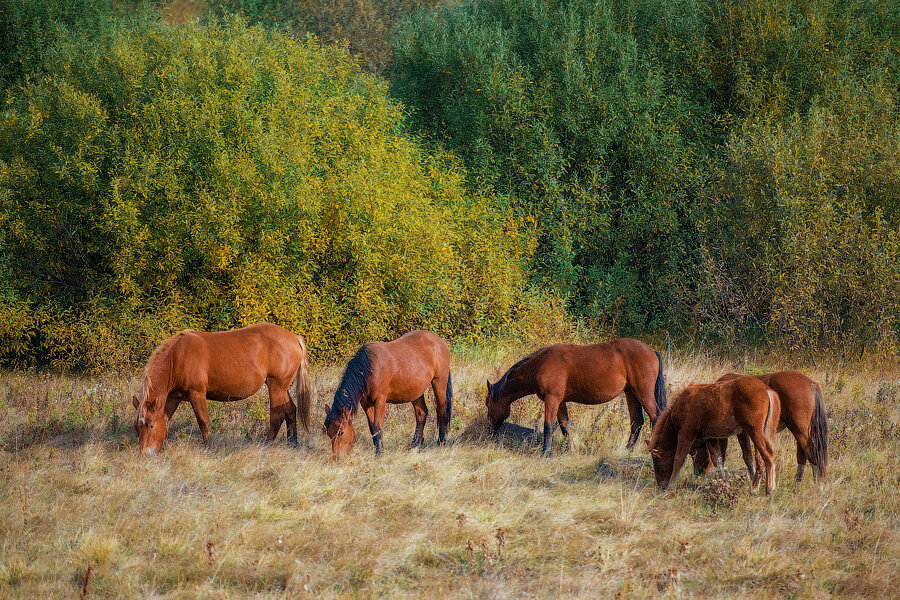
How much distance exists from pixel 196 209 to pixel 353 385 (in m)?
6.59

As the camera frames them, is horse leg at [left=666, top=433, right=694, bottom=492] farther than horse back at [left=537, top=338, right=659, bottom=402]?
No

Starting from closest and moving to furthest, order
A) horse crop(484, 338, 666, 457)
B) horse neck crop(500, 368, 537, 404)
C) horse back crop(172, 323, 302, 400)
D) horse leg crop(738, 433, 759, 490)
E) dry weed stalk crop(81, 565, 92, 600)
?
1. dry weed stalk crop(81, 565, 92, 600)
2. horse leg crop(738, 433, 759, 490)
3. horse back crop(172, 323, 302, 400)
4. horse crop(484, 338, 666, 457)
5. horse neck crop(500, 368, 537, 404)

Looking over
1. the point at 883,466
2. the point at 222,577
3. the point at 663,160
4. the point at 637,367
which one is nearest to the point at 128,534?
the point at 222,577

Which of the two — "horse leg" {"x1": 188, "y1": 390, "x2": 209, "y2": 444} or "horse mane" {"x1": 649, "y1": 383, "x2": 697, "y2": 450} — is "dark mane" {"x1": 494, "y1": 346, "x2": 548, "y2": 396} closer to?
"horse mane" {"x1": 649, "y1": 383, "x2": 697, "y2": 450}

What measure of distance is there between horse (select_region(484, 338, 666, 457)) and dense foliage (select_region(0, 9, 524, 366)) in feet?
20.4

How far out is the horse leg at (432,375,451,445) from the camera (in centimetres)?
922

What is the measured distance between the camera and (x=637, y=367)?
28.8 feet

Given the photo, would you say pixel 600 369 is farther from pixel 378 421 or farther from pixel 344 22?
pixel 344 22

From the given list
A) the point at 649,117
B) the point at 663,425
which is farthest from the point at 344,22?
the point at 663,425

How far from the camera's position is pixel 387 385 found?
841 centimetres

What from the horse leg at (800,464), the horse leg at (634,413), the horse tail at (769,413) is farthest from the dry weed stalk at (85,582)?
the horse leg at (800,464)

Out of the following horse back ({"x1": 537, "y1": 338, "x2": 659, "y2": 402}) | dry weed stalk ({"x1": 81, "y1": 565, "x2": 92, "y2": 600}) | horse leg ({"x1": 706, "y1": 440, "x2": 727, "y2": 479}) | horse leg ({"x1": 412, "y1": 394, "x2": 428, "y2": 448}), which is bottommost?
horse leg ({"x1": 412, "y1": 394, "x2": 428, "y2": 448})

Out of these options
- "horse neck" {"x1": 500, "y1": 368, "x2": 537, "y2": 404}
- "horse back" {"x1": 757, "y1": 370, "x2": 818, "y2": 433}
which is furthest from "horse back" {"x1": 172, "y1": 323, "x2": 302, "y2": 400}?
"horse back" {"x1": 757, "y1": 370, "x2": 818, "y2": 433}

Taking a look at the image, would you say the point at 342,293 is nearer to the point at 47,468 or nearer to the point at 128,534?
the point at 47,468
